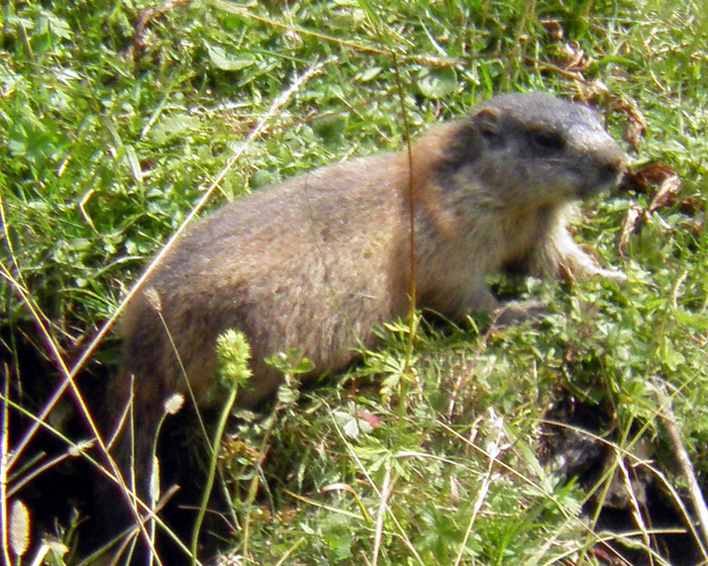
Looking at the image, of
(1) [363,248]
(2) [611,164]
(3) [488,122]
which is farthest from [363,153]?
(2) [611,164]

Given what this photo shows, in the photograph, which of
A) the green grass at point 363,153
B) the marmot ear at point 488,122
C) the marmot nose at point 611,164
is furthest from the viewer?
the marmot ear at point 488,122

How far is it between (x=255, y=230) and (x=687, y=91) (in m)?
2.75

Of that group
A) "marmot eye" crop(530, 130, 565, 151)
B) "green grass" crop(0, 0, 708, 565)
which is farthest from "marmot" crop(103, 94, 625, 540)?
"green grass" crop(0, 0, 708, 565)

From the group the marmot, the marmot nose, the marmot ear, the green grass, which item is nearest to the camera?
the green grass

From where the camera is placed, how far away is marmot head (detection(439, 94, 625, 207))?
4.40 meters

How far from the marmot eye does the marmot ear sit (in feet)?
0.60

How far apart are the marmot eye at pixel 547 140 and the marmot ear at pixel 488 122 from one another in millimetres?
184

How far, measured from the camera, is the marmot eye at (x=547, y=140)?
4434 mm

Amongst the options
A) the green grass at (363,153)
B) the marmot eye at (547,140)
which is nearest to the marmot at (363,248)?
the marmot eye at (547,140)

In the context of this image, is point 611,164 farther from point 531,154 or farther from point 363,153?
point 363,153

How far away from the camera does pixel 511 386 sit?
4055 mm

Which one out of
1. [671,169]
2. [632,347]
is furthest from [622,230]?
[632,347]

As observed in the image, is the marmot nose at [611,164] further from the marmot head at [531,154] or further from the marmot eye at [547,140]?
the marmot eye at [547,140]

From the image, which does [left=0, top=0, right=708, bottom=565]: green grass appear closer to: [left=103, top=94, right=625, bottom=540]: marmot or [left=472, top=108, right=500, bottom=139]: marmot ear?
[left=103, top=94, right=625, bottom=540]: marmot
